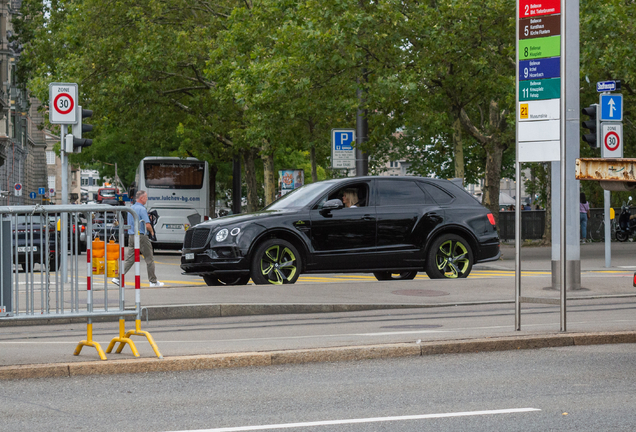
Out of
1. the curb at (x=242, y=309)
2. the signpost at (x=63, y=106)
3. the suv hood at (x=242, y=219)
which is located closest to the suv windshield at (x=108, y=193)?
the signpost at (x=63, y=106)

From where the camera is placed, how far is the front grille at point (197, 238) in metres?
14.2

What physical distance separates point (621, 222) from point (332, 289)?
78.0 ft

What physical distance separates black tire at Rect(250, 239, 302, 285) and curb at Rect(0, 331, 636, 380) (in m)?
5.97

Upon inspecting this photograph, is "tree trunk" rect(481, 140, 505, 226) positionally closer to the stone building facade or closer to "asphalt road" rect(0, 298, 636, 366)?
"asphalt road" rect(0, 298, 636, 366)

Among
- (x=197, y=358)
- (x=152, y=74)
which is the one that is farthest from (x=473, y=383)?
(x=152, y=74)

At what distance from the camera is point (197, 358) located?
7.70 m

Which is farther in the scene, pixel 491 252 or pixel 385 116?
pixel 385 116

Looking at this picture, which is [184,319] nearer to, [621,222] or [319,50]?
[319,50]

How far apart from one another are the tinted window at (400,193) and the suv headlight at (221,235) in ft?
8.67

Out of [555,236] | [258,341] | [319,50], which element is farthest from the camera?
[319,50]

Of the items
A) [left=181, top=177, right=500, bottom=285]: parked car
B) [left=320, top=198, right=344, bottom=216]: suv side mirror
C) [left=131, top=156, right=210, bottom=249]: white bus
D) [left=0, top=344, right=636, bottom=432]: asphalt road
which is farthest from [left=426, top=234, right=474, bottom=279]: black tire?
[left=131, top=156, right=210, bottom=249]: white bus

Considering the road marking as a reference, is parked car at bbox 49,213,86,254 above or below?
above

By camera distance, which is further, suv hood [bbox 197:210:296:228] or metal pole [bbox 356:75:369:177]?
metal pole [bbox 356:75:369:177]

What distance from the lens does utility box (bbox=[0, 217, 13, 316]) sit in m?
7.77
